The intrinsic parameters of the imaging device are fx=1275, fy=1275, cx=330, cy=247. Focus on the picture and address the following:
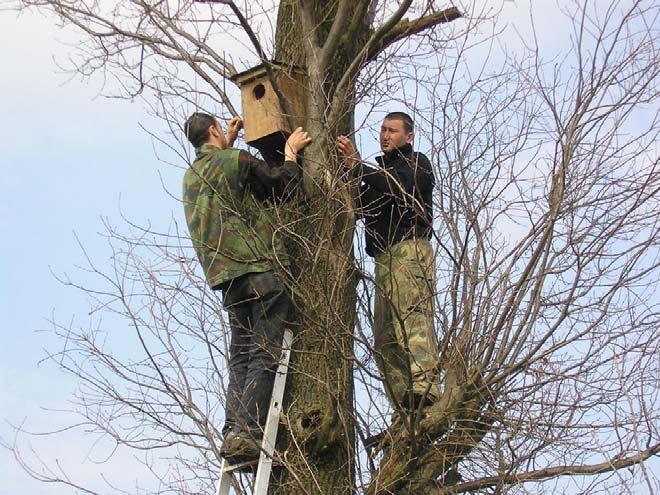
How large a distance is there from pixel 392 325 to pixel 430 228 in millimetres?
614

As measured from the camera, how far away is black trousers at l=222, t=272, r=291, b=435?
6406mm

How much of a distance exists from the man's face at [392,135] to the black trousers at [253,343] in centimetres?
121

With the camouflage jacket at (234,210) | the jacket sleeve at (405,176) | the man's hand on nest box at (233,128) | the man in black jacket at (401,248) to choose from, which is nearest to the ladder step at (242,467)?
the man in black jacket at (401,248)

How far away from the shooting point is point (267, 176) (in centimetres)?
668

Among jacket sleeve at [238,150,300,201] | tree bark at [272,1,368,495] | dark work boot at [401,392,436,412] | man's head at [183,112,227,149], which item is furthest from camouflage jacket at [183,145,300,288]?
dark work boot at [401,392,436,412]

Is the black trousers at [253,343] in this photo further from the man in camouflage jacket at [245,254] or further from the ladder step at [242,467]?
the ladder step at [242,467]

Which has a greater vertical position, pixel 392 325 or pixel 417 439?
pixel 392 325

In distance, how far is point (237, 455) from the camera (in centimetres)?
639

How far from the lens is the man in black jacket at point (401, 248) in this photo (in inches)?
258

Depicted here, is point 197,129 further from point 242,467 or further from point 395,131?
point 242,467

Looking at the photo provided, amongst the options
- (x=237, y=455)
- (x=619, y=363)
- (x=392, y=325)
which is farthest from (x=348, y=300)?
(x=619, y=363)

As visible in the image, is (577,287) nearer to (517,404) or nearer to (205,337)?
(517,404)

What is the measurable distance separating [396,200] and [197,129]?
116cm

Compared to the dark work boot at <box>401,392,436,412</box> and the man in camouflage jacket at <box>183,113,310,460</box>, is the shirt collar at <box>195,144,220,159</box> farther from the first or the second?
the dark work boot at <box>401,392,436,412</box>
